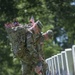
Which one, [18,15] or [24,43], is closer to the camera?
[24,43]

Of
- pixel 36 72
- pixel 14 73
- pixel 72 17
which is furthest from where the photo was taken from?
pixel 14 73

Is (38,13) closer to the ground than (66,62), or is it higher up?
closer to the ground

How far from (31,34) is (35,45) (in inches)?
8.1

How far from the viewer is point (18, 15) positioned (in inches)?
1021

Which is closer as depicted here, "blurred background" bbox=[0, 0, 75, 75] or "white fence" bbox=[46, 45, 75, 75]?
"white fence" bbox=[46, 45, 75, 75]

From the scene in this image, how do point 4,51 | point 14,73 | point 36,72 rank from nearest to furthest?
point 36,72 → point 4,51 → point 14,73

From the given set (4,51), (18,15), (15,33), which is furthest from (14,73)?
(15,33)

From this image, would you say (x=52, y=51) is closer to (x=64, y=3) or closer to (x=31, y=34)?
(x=64, y=3)

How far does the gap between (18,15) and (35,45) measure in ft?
60.5

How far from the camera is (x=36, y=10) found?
1019 inches

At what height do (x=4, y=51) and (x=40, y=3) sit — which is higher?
(x=40, y=3)

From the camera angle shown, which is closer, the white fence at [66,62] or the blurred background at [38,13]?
the white fence at [66,62]

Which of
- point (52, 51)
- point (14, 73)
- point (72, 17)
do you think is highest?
point (72, 17)

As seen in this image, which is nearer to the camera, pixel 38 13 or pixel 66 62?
pixel 66 62
